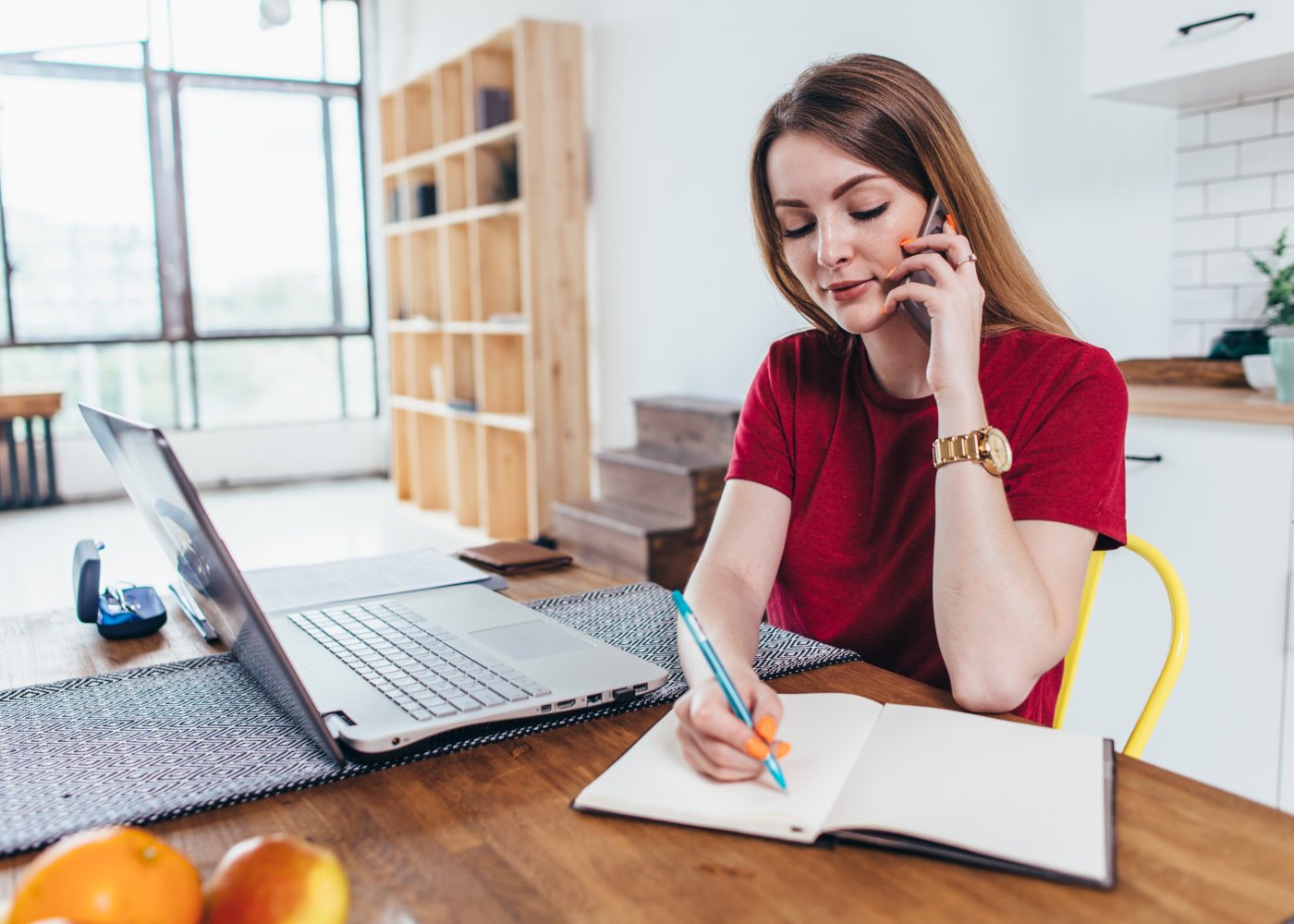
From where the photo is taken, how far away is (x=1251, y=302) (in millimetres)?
2416

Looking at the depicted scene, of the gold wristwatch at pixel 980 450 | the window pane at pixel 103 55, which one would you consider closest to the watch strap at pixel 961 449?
the gold wristwatch at pixel 980 450

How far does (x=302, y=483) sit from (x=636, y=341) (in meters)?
3.37

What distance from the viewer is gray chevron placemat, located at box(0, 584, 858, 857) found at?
76 cm

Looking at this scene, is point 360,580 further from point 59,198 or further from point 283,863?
point 59,198

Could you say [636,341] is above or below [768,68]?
below

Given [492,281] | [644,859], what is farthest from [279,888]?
[492,281]

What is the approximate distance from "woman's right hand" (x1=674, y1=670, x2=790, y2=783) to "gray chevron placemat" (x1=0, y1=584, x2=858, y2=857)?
15 cm

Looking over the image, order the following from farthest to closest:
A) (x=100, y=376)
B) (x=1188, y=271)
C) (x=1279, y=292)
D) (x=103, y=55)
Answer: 1. (x=100, y=376)
2. (x=103, y=55)
3. (x=1188, y=271)
4. (x=1279, y=292)

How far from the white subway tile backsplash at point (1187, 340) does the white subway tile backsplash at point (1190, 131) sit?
0.41m

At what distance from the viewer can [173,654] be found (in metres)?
1.13

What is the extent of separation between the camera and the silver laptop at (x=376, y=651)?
2.65 ft

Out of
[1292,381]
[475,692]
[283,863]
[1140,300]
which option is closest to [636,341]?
[1140,300]

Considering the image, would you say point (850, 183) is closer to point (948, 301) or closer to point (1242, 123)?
point (948, 301)

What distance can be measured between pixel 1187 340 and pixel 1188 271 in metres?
0.16
